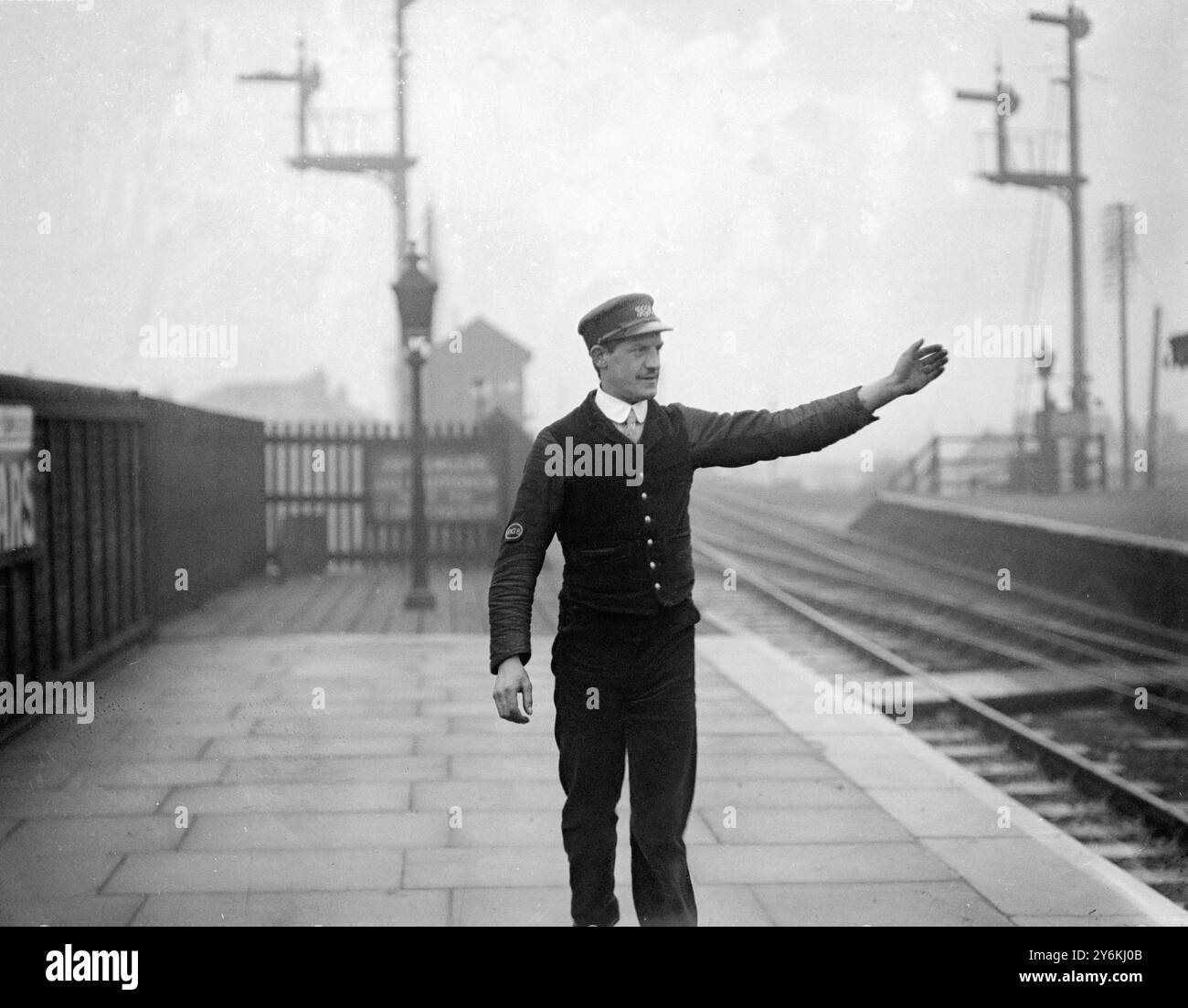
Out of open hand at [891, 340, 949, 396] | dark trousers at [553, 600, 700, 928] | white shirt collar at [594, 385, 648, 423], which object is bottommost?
dark trousers at [553, 600, 700, 928]

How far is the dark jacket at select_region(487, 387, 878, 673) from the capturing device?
3.50 meters

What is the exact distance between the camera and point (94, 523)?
7.46m

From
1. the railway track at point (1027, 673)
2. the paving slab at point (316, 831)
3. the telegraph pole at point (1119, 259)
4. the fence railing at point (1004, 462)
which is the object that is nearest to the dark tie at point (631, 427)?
the paving slab at point (316, 831)

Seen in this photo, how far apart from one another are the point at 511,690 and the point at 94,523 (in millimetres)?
4922

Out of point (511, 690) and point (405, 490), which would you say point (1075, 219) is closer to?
point (405, 490)

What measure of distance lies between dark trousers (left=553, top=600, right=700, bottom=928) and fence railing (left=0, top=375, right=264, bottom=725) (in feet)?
11.2

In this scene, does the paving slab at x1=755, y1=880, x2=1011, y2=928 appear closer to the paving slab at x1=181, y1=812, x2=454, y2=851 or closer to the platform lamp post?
the paving slab at x1=181, y1=812, x2=454, y2=851

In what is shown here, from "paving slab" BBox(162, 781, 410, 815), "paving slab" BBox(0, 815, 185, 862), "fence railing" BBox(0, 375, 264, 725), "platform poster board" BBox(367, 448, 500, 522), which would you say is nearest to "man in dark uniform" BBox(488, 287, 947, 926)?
"paving slab" BBox(162, 781, 410, 815)

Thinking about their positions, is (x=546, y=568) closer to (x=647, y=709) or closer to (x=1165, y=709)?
(x=1165, y=709)

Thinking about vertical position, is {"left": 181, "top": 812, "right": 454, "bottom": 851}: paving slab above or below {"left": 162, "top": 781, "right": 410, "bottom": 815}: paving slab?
below
